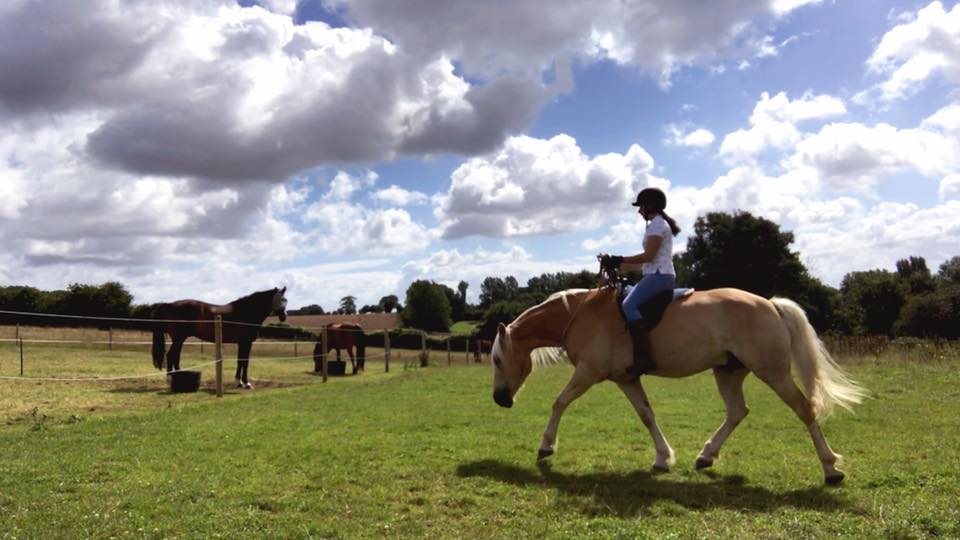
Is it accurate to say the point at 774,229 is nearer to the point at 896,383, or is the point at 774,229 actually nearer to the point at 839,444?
the point at 896,383

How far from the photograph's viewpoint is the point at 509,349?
7047 mm

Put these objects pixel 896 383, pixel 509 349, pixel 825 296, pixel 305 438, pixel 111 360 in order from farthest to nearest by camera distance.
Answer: pixel 825 296
pixel 111 360
pixel 896 383
pixel 305 438
pixel 509 349

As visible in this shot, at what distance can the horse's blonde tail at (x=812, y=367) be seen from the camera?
5816mm

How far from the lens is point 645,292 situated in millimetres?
6051

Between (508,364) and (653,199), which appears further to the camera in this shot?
(508,364)

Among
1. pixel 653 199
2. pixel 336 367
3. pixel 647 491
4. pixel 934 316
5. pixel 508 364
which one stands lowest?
pixel 336 367

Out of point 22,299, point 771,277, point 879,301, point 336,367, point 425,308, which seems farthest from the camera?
point 425,308

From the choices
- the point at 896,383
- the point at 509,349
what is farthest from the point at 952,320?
the point at 509,349

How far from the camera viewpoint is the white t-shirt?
605 centimetres

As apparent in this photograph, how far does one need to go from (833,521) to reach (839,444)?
3.61m

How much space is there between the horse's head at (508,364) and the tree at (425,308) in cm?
7871

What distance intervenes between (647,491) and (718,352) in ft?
5.08

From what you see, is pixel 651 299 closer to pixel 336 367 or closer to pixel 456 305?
pixel 336 367

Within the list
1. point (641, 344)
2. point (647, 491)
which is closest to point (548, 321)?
point (641, 344)
